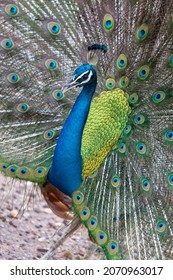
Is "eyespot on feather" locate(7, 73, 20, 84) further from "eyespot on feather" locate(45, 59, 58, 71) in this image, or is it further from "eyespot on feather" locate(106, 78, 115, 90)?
"eyespot on feather" locate(106, 78, 115, 90)

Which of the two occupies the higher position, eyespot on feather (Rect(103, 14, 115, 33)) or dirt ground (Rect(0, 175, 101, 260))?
eyespot on feather (Rect(103, 14, 115, 33))

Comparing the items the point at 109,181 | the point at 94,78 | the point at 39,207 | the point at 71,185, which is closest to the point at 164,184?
the point at 109,181

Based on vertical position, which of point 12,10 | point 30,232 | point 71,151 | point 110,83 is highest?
point 12,10

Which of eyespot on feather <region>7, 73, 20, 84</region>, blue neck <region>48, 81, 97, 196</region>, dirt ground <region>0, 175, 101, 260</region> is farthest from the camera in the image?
dirt ground <region>0, 175, 101, 260</region>

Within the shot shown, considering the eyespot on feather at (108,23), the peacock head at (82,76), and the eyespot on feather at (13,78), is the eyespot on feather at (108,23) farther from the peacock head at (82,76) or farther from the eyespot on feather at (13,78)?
the eyespot on feather at (13,78)

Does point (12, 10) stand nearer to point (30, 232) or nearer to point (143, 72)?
point (143, 72)

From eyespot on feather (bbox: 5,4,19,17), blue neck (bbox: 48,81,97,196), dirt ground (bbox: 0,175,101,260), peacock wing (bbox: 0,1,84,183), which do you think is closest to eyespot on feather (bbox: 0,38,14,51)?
peacock wing (bbox: 0,1,84,183)

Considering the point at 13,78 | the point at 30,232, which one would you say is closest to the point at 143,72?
the point at 13,78
